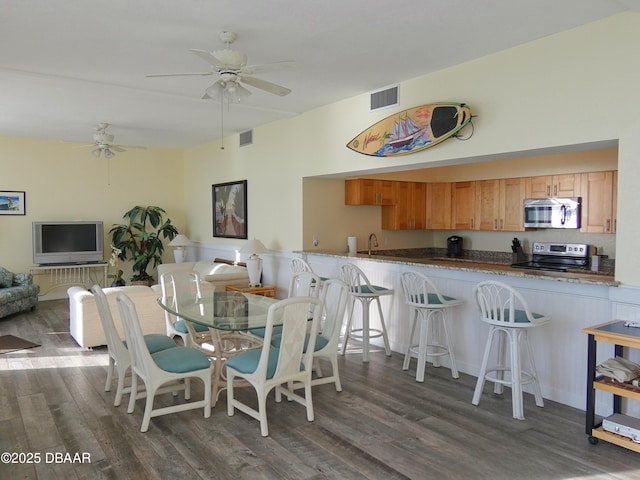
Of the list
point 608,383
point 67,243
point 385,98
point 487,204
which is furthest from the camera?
point 67,243

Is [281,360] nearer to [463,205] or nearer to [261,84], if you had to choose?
[261,84]

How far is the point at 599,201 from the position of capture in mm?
5715

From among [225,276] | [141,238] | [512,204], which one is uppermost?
[512,204]

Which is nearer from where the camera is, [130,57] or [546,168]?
[130,57]

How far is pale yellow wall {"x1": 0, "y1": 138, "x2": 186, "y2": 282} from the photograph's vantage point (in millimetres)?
8195

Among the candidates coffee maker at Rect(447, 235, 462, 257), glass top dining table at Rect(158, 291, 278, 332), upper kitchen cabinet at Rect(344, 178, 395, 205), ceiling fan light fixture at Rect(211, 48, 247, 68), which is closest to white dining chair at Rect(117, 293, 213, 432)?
glass top dining table at Rect(158, 291, 278, 332)

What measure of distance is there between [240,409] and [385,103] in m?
3.37

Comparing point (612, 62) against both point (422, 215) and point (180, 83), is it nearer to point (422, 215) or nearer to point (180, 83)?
point (180, 83)

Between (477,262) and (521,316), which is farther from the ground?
(477,262)

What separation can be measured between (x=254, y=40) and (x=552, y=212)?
14.3 ft

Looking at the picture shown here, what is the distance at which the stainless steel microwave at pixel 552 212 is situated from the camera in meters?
5.90

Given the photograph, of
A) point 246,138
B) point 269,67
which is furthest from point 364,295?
point 246,138

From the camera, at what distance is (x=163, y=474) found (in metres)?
2.76

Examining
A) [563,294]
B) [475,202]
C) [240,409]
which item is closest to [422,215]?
[475,202]
